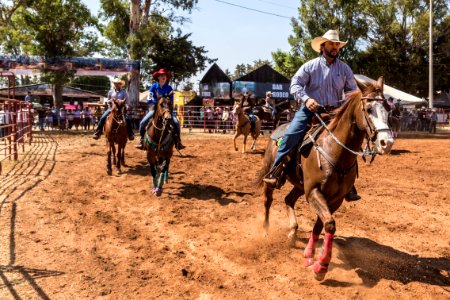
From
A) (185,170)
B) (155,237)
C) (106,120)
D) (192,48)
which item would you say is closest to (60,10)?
(192,48)

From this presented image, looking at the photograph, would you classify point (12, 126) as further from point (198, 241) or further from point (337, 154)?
point (337, 154)

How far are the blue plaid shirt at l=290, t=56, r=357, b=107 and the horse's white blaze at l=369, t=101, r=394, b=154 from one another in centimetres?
121

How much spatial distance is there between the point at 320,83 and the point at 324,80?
0.07m

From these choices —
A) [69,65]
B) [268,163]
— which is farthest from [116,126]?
[69,65]

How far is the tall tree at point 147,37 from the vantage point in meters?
26.8

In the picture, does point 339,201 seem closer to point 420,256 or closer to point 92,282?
point 420,256

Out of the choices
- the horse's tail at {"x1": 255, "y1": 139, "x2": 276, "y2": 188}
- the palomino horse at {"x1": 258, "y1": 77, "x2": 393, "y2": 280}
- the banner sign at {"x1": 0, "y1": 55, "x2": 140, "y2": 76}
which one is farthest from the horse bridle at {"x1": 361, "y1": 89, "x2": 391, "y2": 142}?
the banner sign at {"x1": 0, "y1": 55, "x2": 140, "y2": 76}

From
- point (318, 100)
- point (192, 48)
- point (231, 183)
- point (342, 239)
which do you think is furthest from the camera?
point (192, 48)

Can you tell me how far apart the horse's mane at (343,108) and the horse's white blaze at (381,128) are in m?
0.45

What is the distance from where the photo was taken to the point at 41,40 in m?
29.0

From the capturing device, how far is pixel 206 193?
9242mm

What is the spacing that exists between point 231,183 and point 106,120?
438cm

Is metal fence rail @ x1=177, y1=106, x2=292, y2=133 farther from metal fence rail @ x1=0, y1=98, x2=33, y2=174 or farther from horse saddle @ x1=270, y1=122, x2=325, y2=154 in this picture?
horse saddle @ x1=270, y1=122, x2=325, y2=154

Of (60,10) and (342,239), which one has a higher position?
(60,10)
